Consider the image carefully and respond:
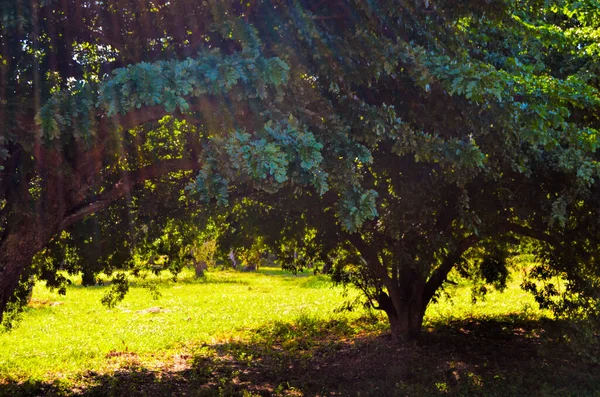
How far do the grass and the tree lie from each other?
261 centimetres

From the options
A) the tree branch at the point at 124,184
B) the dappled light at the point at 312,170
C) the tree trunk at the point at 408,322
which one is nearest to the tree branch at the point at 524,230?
the dappled light at the point at 312,170

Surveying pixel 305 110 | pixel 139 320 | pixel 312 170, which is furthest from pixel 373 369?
pixel 139 320

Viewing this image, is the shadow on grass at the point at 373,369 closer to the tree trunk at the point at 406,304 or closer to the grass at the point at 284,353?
the grass at the point at 284,353

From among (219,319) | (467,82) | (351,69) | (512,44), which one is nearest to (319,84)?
(351,69)

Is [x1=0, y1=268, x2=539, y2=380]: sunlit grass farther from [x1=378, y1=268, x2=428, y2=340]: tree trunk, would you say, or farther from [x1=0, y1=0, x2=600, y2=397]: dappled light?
[x1=378, y1=268, x2=428, y2=340]: tree trunk

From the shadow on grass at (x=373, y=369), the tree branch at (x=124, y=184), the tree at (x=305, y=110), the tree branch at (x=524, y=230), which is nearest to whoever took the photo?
the tree at (x=305, y=110)

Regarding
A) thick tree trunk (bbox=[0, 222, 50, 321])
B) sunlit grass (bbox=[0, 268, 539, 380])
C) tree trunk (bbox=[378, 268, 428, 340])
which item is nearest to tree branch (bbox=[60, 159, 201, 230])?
thick tree trunk (bbox=[0, 222, 50, 321])

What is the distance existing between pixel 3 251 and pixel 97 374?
6087 millimetres

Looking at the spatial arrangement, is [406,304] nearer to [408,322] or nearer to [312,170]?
[408,322]

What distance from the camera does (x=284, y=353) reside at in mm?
13258

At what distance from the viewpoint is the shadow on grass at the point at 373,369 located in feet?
30.8

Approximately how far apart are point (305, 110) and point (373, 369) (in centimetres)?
755

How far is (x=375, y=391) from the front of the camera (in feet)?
30.6

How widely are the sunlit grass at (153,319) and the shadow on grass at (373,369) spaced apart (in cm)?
103
